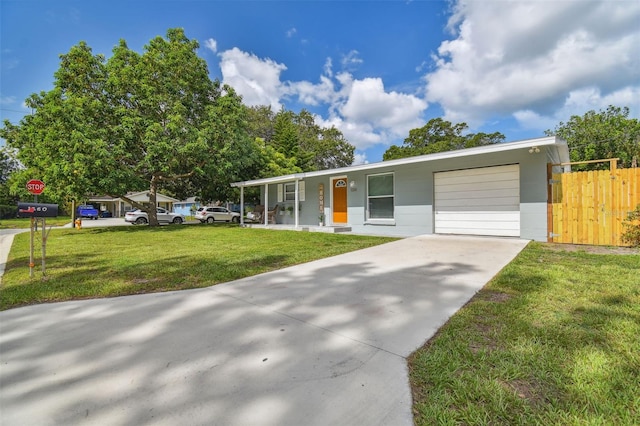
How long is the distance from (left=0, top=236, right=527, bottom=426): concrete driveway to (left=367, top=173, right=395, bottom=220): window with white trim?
6562 millimetres

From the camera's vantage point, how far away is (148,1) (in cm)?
962

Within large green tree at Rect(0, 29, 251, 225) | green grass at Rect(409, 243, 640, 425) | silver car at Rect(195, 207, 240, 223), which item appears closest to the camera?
green grass at Rect(409, 243, 640, 425)

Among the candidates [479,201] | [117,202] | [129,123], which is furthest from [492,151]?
[117,202]

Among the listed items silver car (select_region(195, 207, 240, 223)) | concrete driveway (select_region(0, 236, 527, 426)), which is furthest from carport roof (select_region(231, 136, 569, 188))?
silver car (select_region(195, 207, 240, 223))

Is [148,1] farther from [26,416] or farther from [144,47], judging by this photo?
[26,416]

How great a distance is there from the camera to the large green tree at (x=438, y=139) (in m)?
36.5

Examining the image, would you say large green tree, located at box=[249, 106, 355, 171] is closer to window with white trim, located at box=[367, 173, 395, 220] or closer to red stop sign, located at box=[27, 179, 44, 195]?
red stop sign, located at box=[27, 179, 44, 195]

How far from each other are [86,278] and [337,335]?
4517 millimetres

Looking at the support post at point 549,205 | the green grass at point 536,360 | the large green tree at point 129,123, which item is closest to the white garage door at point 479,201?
the support post at point 549,205

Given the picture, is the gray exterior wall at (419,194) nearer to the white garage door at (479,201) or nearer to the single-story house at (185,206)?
the white garage door at (479,201)

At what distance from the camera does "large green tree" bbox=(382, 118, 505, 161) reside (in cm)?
3647

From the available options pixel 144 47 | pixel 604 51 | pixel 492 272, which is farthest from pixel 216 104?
pixel 604 51

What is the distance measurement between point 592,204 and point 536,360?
718cm

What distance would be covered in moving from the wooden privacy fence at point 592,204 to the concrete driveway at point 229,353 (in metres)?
5.05
